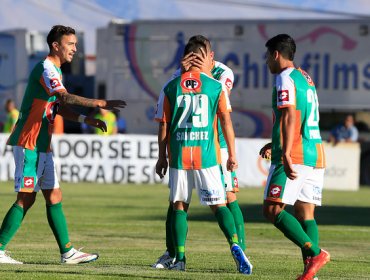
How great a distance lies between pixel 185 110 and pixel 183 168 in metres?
0.51

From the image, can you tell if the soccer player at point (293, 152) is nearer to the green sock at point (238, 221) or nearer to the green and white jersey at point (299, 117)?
the green and white jersey at point (299, 117)

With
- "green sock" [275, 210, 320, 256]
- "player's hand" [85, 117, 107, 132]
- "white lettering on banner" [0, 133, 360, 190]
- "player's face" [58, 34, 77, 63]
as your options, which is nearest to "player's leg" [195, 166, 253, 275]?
"green sock" [275, 210, 320, 256]

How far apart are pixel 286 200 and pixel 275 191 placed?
12 centimetres

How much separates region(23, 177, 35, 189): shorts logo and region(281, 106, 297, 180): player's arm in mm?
2589

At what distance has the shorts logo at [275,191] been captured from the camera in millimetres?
10633

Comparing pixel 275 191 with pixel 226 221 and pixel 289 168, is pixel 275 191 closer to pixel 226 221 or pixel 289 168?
pixel 289 168

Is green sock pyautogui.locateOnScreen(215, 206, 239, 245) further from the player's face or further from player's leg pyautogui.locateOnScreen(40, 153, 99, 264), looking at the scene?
the player's face

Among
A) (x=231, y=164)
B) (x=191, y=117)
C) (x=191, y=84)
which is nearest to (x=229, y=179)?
(x=231, y=164)

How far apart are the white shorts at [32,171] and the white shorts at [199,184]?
132 cm

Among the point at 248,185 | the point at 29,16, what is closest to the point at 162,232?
the point at 248,185

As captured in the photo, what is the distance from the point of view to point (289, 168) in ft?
34.2

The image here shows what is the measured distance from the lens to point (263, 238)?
16250 mm

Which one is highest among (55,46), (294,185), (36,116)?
(55,46)

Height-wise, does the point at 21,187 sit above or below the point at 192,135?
below
